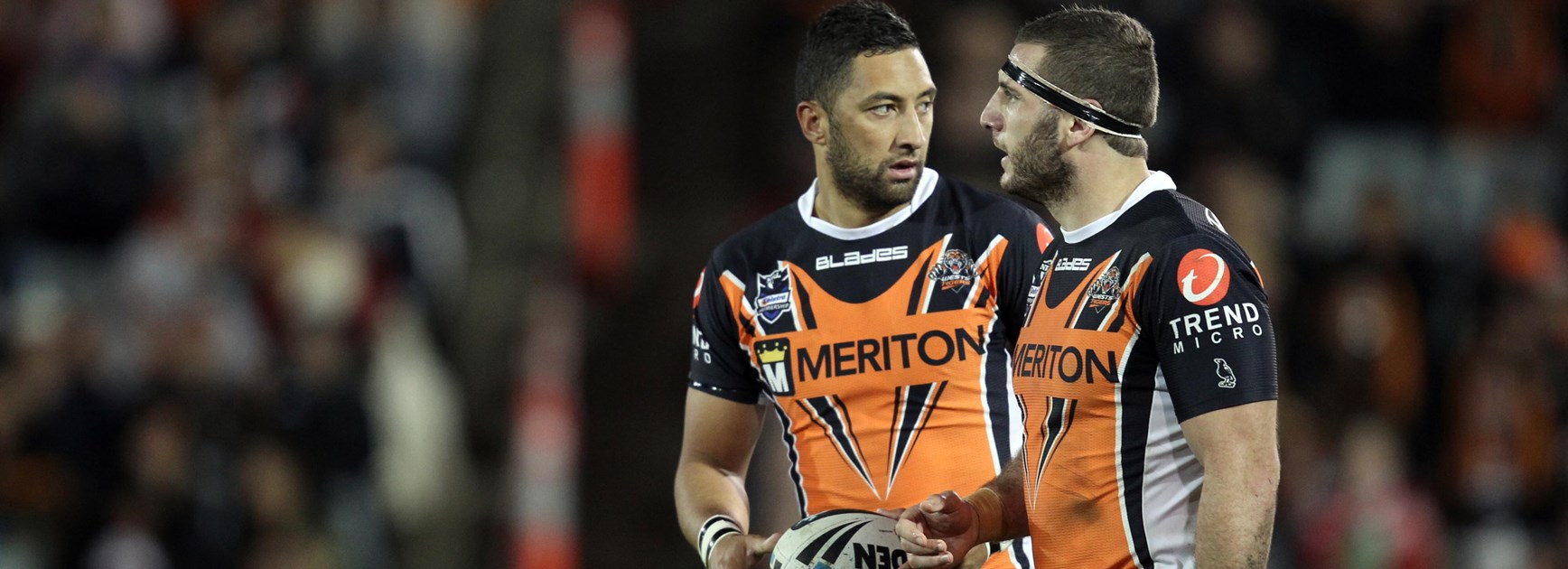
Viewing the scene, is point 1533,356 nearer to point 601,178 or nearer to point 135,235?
point 601,178

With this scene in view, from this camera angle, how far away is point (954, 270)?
5.09 m

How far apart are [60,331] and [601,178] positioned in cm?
402

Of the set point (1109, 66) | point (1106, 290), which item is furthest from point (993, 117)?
point (1106, 290)

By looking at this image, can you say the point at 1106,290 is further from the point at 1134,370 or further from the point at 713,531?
the point at 713,531

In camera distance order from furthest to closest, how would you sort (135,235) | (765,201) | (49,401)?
(135,235), (49,401), (765,201)

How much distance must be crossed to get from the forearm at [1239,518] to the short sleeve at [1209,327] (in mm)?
163

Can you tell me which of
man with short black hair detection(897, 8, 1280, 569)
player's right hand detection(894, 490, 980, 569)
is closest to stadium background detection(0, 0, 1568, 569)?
player's right hand detection(894, 490, 980, 569)

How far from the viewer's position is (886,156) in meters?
5.12

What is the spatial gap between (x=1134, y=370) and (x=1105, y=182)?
1.57 ft

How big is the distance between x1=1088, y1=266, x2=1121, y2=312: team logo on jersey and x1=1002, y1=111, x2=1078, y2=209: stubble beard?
265 mm

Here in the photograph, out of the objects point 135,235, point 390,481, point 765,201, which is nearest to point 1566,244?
point 765,201

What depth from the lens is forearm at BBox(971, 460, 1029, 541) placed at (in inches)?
180

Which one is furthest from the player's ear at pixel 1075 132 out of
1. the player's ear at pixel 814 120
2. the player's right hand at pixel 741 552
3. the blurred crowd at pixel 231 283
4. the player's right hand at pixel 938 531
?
the blurred crowd at pixel 231 283

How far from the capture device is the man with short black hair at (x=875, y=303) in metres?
5.05
